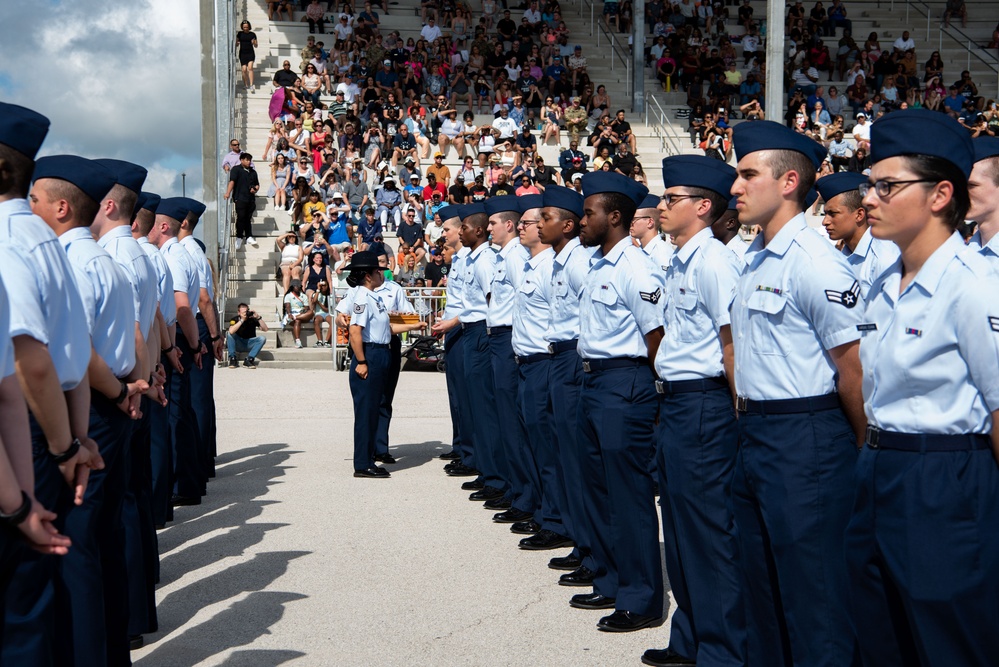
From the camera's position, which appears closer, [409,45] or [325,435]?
[325,435]

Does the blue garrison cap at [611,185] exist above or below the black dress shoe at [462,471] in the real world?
above

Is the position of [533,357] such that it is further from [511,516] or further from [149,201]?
[149,201]

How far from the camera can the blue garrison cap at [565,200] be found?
7.49 m

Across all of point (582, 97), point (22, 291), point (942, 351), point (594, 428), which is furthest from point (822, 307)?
point (582, 97)

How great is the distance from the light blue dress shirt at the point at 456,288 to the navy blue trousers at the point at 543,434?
2.57 meters

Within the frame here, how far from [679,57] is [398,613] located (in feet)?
86.5

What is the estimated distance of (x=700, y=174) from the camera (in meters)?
5.46

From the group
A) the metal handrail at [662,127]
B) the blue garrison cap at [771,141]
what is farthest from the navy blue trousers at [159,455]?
the metal handrail at [662,127]

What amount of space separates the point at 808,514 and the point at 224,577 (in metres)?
4.06

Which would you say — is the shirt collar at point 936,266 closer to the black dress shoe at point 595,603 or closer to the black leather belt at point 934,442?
the black leather belt at point 934,442

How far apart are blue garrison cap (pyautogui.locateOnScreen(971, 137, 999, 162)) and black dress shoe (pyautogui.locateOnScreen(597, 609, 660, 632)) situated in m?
2.73

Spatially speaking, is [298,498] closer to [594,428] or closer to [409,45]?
[594,428]

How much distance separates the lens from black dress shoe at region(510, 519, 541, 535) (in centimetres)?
834

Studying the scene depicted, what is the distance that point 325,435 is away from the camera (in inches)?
517
